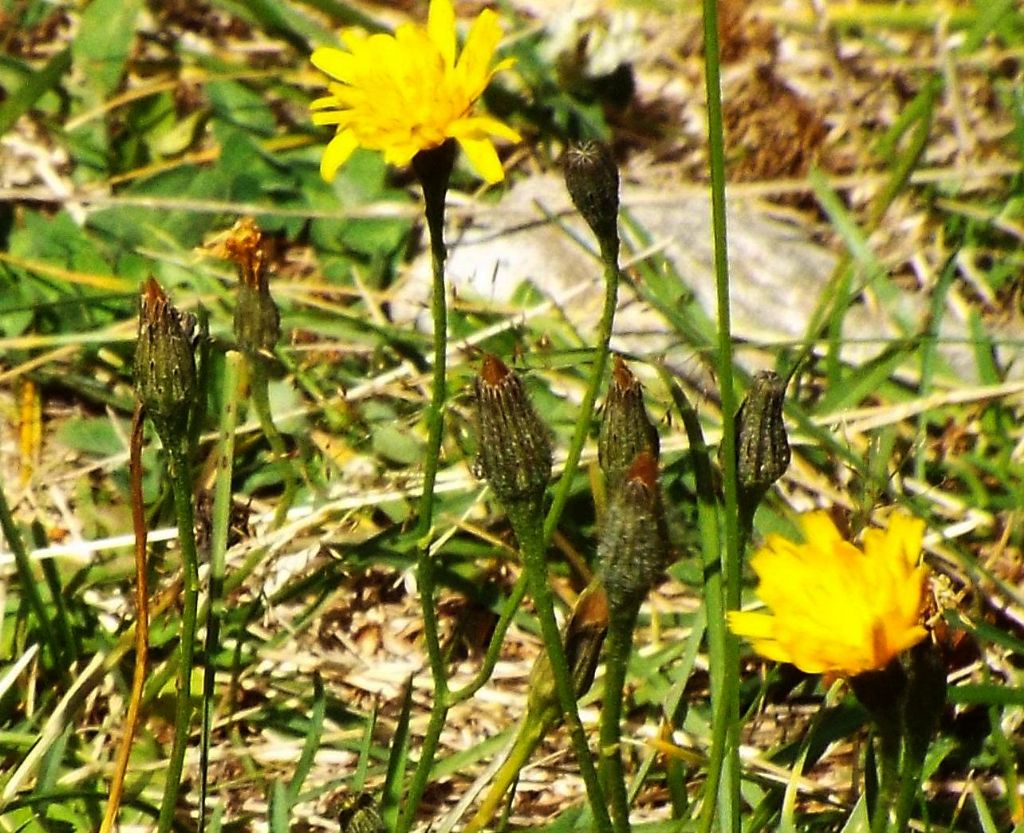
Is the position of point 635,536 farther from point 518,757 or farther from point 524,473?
point 518,757

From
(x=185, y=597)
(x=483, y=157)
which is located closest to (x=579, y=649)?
(x=185, y=597)

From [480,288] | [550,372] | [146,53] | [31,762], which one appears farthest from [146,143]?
[31,762]

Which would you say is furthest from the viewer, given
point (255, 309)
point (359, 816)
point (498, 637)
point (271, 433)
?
point (271, 433)

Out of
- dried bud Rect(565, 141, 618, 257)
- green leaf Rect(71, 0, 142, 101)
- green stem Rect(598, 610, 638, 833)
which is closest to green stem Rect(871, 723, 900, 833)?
green stem Rect(598, 610, 638, 833)

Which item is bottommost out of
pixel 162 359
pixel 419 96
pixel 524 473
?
pixel 524 473

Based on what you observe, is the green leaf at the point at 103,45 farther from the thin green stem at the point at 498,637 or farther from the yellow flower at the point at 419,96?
the thin green stem at the point at 498,637

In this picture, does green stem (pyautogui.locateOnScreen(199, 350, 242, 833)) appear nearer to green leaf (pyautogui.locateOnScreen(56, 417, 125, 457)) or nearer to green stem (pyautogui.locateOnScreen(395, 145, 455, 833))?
green stem (pyautogui.locateOnScreen(395, 145, 455, 833))
